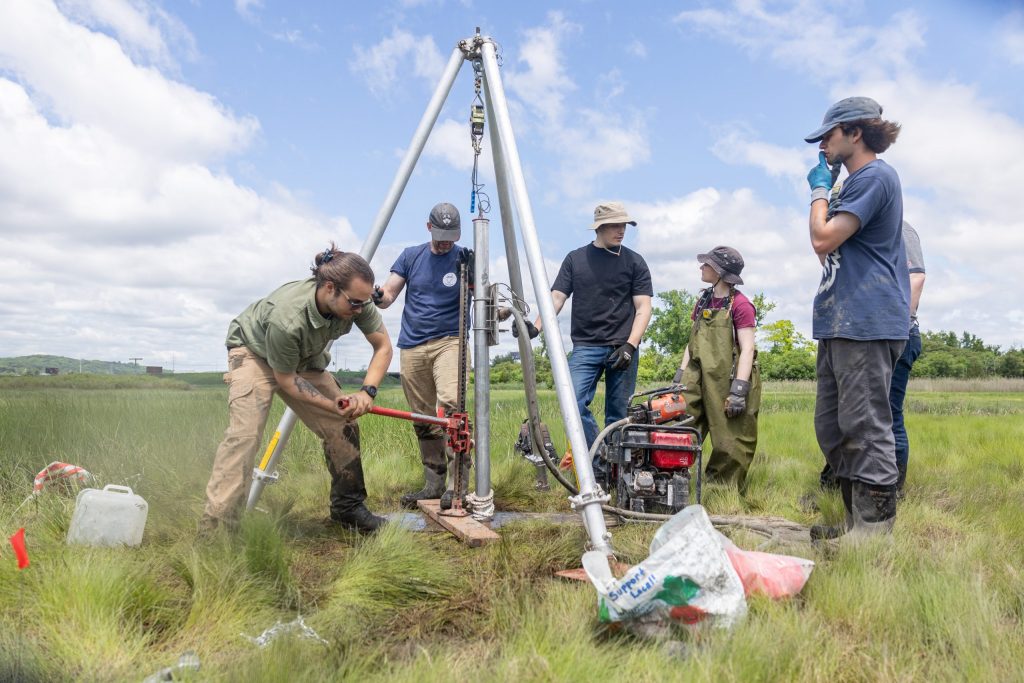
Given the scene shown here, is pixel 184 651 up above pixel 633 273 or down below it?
below

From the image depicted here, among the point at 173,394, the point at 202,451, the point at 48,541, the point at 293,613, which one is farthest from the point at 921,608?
the point at 173,394

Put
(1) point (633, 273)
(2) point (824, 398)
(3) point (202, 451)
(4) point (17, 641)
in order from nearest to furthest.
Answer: (4) point (17, 641)
(2) point (824, 398)
(1) point (633, 273)
(3) point (202, 451)

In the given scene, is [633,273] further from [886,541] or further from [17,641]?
[17,641]

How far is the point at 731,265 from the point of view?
17.7 ft

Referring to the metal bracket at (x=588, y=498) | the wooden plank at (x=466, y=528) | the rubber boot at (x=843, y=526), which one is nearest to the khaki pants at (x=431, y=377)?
the wooden plank at (x=466, y=528)

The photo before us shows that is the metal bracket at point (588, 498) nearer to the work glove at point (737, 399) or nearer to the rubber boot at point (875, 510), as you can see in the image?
the rubber boot at point (875, 510)

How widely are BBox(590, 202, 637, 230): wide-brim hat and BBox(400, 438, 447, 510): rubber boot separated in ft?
6.95

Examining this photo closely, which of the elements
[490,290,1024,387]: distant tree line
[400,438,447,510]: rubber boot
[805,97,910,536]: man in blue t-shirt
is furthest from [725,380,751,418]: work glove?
[490,290,1024,387]: distant tree line

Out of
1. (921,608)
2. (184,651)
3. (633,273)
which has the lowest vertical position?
(184,651)

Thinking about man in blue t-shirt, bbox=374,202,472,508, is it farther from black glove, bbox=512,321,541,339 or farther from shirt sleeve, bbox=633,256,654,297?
shirt sleeve, bbox=633,256,654,297

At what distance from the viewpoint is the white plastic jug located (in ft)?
11.8

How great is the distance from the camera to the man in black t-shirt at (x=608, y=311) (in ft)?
18.3

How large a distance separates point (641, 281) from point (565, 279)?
2.01 feet

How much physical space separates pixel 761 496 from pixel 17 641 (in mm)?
4626
